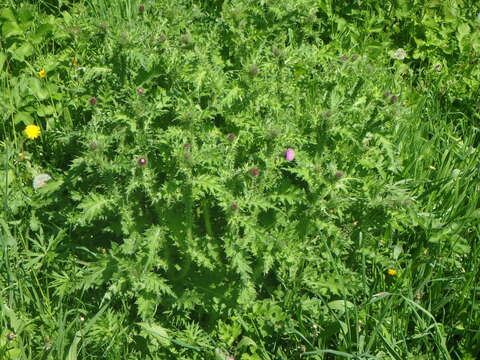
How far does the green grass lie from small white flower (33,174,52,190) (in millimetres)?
39

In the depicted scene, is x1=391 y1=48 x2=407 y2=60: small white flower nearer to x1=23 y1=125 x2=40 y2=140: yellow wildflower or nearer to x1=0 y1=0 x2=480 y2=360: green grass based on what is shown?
x1=0 y1=0 x2=480 y2=360: green grass

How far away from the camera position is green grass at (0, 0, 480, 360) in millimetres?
2447

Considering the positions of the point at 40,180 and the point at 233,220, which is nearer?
the point at 233,220

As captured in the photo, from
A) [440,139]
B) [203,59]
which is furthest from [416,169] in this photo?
[203,59]

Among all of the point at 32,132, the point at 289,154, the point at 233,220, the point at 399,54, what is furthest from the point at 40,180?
the point at 399,54

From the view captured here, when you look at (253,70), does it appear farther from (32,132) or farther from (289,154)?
(32,132)

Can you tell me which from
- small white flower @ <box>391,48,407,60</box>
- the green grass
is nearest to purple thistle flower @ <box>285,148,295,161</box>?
the green grass

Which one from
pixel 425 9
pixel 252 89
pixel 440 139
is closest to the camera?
pixel 252 89

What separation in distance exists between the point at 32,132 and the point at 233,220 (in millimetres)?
1630

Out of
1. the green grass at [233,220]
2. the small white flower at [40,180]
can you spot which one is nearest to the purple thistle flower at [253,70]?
the green grass at [233,220]

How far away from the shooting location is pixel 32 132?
131 inches

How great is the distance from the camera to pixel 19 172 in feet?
10.7

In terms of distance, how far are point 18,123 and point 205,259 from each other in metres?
1.75

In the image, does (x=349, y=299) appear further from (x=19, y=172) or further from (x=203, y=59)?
(x=19, y=172)
